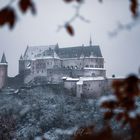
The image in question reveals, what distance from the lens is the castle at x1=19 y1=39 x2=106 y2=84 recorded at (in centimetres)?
5191

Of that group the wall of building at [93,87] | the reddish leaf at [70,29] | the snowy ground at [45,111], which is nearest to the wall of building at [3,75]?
the snowy ground at [45,111]

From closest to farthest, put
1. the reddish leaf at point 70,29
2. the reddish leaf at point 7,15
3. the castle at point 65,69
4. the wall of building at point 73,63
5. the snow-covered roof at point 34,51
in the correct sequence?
the reddish leaf at point 7,15, the reddish leaf at point 70,29, the castle at point 65,69, the wall of building at point 73,63, the snow-covered roof at point 34,51

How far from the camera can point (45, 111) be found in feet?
146

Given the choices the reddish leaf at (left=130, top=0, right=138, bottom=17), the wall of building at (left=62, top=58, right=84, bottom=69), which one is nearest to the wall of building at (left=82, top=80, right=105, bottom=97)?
the wall of building at (left=62, top=58, right=84, bottom=69)

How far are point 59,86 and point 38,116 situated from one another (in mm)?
7872

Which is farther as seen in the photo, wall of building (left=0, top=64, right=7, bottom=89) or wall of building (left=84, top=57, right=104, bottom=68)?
wall of building (left=0, top=64, right=7, bottom=89)

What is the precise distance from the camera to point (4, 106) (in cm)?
4825

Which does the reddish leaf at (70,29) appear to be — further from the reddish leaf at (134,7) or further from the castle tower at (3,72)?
the castle tower at (3,72)

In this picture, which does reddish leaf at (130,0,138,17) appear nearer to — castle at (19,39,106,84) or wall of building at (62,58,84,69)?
castle at (19,39,106,84)

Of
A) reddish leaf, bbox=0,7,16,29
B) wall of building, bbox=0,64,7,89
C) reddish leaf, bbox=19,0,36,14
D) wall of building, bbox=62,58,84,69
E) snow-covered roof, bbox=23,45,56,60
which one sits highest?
snow-covered roof, bbox=23,45,56,60

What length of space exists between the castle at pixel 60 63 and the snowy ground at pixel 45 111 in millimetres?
3803

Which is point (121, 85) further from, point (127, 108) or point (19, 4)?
point (19, 4)

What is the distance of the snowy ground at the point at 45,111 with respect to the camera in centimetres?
3966

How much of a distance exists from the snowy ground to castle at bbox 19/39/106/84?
3.80m
